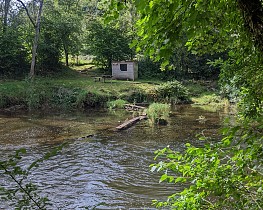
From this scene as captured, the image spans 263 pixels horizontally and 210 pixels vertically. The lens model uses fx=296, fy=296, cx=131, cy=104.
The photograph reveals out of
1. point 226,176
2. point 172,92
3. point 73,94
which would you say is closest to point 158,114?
point 172,92

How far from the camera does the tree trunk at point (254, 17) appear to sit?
6.76 ft

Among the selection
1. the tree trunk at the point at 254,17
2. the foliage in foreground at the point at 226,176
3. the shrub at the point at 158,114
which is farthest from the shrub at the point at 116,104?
the tree trunk at the point at 254,17

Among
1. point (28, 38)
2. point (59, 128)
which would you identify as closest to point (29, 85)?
point (28, 38)

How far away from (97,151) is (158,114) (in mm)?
8395

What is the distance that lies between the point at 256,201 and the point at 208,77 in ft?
113

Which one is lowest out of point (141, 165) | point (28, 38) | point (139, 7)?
point (141, 165)

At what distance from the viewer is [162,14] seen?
262cm

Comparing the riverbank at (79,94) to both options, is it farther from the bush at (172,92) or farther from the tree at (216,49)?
the tree at (216,49)

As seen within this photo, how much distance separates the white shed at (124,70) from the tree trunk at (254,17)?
95.1 feet

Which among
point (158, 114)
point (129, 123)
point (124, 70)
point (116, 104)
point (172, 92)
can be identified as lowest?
point (129, 123)

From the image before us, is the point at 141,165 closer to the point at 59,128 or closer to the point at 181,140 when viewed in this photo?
the point at 181,140

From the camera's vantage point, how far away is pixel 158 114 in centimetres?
1945

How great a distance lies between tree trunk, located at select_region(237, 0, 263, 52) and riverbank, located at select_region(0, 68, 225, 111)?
21666mm

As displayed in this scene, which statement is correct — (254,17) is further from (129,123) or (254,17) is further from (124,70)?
(124,70)
